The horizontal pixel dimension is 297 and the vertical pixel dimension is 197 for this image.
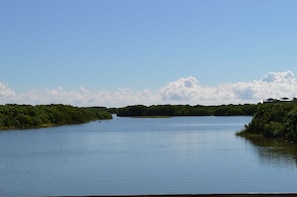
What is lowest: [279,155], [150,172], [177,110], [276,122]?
[150,172]

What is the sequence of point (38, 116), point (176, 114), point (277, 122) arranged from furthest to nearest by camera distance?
point (176, 114) → point (38, 116) → point (277, 122)

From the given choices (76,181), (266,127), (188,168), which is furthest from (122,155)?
(266,127)

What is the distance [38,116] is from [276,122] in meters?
63.8

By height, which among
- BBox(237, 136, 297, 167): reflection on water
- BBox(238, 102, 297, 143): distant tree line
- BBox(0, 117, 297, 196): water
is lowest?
BBox(0, 117, 297, 196): water

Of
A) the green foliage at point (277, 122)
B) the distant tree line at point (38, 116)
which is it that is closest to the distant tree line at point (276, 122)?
the green foliage at point (277, 122)

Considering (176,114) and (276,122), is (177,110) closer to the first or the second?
(176,114)

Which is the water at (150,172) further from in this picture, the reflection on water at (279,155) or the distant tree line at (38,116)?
the distant tree line at (38,116)

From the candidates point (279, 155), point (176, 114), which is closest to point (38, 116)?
point (279, 155)

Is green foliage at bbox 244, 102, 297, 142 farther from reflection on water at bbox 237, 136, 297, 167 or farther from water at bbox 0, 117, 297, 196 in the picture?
water at bbox 0, 117, 297, 196

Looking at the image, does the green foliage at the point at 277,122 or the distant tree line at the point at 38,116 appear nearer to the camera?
the green foliage at the point at 277,122

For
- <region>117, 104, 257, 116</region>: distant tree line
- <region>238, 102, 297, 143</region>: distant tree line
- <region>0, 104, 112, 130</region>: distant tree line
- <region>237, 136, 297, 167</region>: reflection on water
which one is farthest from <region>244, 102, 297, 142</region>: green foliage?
<region>117, 104, 257, 116</region>: distant tree line

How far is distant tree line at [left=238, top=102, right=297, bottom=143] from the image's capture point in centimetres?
5472

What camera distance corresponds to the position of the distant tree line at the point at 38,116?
4168 inches

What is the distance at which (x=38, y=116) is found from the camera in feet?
376
